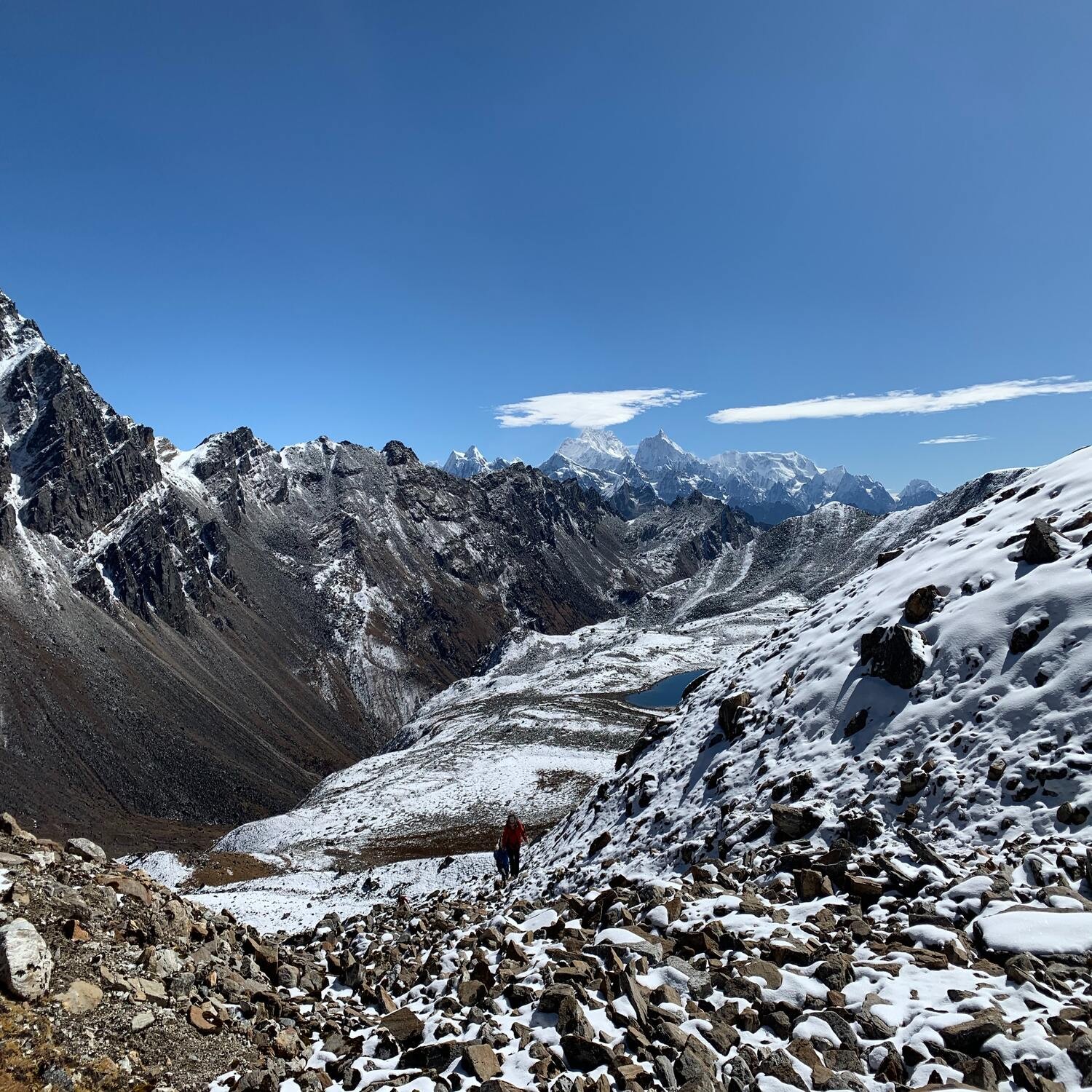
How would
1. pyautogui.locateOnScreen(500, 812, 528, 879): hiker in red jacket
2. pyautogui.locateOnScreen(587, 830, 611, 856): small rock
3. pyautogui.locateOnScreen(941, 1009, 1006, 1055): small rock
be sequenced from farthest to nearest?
pyautogui.locateOnScreen(500, 812, 528, 879): hiker in red jacket → pyautogui.locateOnScreen(587, 830, 611, 856): small rock → pyautogui.locateOnScreen(941, 1009, 1006, 1055): small rock

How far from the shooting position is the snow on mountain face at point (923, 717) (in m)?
15.6

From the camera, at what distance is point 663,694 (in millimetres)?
126250

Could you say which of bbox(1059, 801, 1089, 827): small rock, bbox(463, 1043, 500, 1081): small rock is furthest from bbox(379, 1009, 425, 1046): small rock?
bbox(1059, 801, 1089, 827): small rock

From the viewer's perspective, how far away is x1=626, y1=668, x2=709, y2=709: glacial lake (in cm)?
11600

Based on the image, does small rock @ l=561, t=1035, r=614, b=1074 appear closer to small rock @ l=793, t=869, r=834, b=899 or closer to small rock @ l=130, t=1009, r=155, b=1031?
small rock @ l=130, t=1009, r=155, b=1031

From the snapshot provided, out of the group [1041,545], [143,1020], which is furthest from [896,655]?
[143,1020]

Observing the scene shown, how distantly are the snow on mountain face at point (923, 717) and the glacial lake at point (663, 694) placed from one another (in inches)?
3328

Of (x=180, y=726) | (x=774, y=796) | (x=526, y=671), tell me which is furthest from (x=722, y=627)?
(x=774, y=796)

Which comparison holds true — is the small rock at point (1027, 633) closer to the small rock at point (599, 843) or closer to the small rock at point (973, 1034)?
the small rock at point (973, 1034)

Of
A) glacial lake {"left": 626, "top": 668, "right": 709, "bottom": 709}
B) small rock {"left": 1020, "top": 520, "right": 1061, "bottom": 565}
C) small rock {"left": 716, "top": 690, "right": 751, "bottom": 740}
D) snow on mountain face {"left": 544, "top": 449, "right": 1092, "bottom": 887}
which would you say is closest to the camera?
snow on mountain face {"left": 544, "top": 449, "right": 1092, "bottom": 887}

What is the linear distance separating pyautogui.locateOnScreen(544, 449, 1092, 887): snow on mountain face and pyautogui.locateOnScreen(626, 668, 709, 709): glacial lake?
84.5m

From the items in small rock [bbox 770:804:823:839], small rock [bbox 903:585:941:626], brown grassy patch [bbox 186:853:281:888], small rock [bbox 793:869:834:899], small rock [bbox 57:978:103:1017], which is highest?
small rock [bbox 903:585:941:626]

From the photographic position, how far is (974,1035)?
845 centimetres

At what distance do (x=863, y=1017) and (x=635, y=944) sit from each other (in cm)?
402
